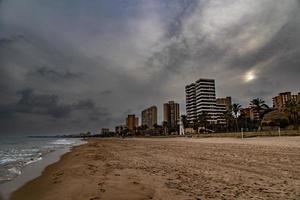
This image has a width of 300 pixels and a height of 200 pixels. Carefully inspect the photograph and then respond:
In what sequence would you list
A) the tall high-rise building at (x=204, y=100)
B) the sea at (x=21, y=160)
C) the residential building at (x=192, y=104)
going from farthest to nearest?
the residential building at (x=192, y=104)
the tall high-rise building at (x=204, y=100)
the sea at (x=21, y=160)

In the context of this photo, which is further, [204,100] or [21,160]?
[204,100]

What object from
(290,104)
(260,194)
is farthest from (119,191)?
(290,104)

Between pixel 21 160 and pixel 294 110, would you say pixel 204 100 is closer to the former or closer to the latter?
pixel 294 110

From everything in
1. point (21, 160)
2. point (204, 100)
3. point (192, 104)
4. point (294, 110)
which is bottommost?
point (21, 160)

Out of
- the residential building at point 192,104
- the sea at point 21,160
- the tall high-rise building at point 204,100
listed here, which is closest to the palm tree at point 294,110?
the sea at point 21,160

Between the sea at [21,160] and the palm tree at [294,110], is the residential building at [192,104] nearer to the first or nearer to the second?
the palm tree at [294,110]

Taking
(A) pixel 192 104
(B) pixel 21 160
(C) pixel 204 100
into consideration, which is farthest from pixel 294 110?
(A) pixel 192 104

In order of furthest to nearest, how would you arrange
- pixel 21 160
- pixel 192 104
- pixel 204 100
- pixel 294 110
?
1. pixel 192 104
2. pixel 204 100
3. pixel 294 110
4. pixel 21 160

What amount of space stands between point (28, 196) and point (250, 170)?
882 centimetres

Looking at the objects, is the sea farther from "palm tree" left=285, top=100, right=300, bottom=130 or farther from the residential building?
the residential building

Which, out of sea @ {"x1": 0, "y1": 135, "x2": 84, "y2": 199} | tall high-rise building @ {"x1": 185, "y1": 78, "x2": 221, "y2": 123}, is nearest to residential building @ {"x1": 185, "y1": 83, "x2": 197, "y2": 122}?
tall high-rise building @ {"x1": 185, "y1": 78, "x2": 221, "y2": 123}

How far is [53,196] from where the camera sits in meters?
7.62

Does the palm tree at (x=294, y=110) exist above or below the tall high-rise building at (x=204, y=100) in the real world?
below

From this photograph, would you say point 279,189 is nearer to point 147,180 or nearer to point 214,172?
point 214,172
